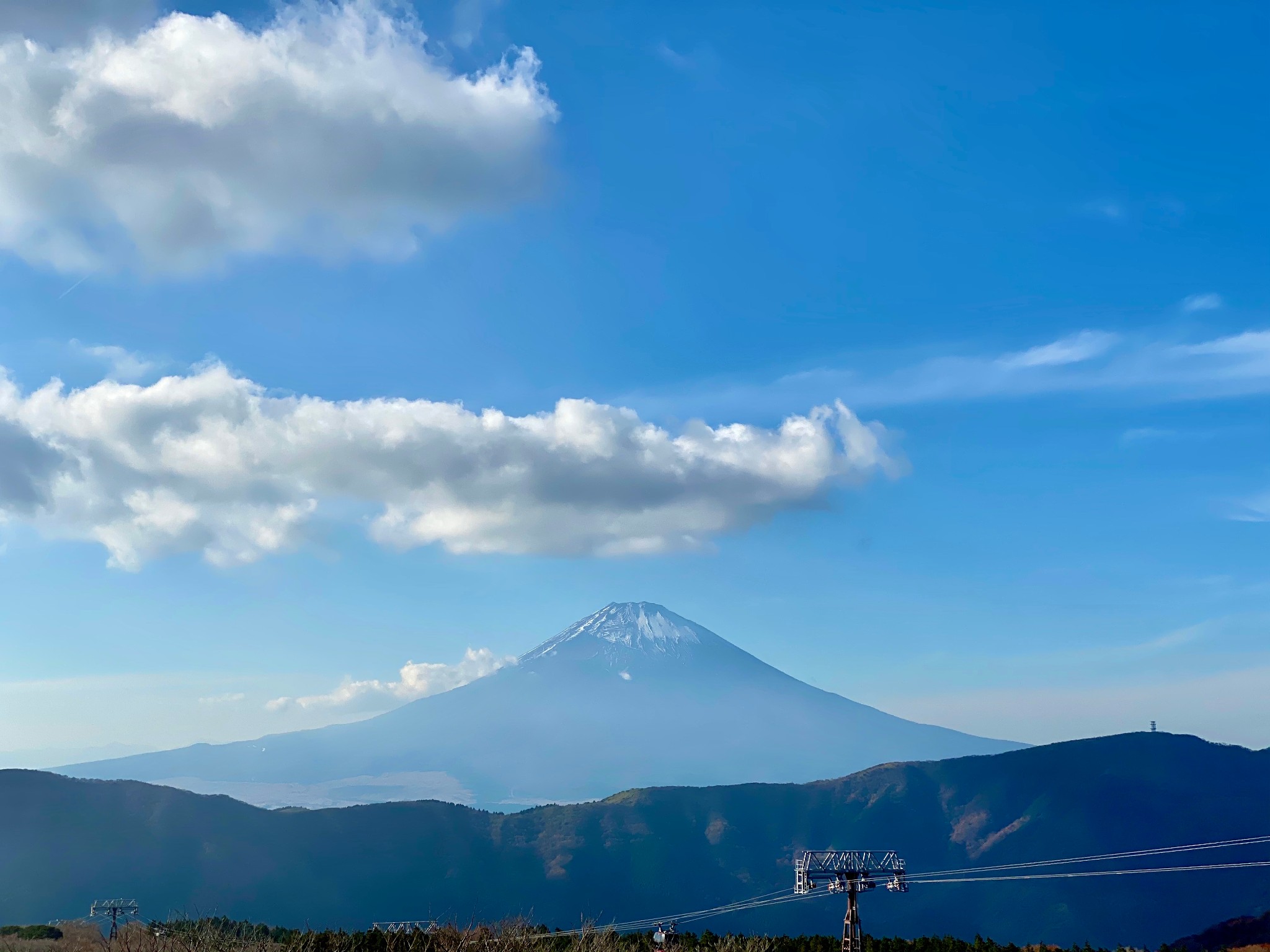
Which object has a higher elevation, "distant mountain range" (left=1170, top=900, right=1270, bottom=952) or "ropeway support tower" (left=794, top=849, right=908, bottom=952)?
"ropeway support tower" (left=794, top=849, right=908, bottom=952)

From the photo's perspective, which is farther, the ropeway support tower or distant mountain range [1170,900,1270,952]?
distant mountain range [1170,900,1270,952]

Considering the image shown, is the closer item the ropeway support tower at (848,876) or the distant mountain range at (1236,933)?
the ropeway support tower at (848,876)

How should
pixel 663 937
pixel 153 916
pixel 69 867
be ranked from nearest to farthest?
pixel 663 937, pixel 153 916, pixel 69 867

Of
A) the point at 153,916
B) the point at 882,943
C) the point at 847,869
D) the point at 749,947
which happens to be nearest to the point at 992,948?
the point at 882,943

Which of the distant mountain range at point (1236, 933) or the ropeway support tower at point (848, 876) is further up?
the ropeway support tower at point (848, 876)

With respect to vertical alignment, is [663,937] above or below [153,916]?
above

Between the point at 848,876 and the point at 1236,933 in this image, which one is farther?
the point at 1236,933

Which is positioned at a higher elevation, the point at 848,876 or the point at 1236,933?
the point at 848,876

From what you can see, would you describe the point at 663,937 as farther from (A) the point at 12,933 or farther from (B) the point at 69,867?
(B) the point at 69,867
